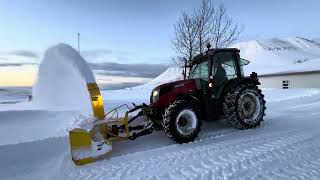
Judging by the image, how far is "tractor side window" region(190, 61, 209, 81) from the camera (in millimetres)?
8303

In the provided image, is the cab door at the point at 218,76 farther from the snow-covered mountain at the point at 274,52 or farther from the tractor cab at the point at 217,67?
the snow-covered mountain at the point at 274,52

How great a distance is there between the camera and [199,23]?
884 inches

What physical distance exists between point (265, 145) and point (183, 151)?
170 centimetres

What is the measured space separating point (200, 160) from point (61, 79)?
35.3 feet

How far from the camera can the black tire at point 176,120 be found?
698 cm

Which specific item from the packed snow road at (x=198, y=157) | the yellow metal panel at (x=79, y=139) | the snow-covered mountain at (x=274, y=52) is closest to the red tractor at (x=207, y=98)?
the packed snow road at (x=198, y=157)

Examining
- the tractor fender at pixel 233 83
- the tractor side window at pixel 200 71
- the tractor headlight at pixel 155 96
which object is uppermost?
the tractor side window at pixel 200 71

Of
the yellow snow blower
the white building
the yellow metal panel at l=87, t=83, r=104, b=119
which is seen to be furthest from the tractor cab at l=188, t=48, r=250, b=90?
the white building

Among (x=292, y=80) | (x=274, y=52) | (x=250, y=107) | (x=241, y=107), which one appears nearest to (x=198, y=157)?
(x=241, y=107)

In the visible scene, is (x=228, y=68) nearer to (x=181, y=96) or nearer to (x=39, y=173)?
(x=181, y=96)

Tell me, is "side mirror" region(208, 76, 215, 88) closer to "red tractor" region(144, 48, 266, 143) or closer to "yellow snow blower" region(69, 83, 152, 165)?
"red tractor" region(144, 48, 266, 143)

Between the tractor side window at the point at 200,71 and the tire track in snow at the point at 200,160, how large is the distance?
1.87 metres

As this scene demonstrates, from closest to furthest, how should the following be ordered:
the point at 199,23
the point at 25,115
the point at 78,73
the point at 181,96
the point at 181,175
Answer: the point at 181,175 < the point at 181,96 < the point at 25,115 < the point at 78,73 < the point at 199,23

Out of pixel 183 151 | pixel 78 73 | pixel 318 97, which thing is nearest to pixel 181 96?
pixel 183 151
